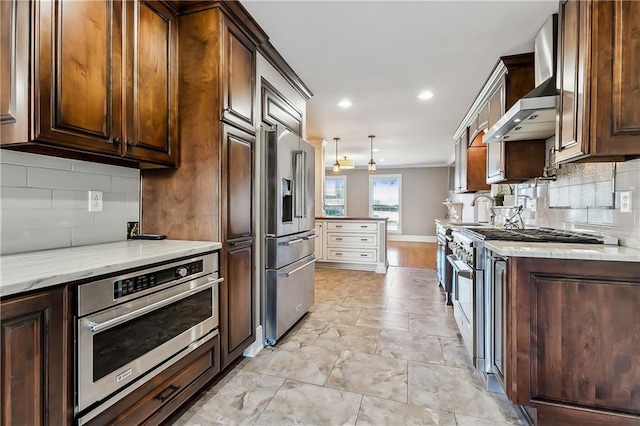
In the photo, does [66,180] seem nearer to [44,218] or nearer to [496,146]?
[44,218]

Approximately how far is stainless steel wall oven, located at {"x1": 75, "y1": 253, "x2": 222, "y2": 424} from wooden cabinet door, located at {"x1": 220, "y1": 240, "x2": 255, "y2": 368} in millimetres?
178

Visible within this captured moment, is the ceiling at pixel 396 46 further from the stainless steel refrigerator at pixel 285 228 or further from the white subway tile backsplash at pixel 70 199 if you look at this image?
the white subway tile backsplash at pixel 70 199

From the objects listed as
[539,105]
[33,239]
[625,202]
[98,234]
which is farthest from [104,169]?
[625,202]

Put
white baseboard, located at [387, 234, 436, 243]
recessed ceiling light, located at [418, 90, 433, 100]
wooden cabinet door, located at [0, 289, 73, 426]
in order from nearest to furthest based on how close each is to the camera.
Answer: wooden cabinet door, located at [0, 289, 73, 426] < recessed ceiling light, located at [418, 90, 433, 100] < white baseboard, located at [387, 234, 436, 243]

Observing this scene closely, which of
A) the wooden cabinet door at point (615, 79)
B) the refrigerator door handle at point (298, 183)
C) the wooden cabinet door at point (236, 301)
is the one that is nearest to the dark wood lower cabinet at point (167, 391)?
the wooden cabinet door at point (236, 301)

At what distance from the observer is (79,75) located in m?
1.41

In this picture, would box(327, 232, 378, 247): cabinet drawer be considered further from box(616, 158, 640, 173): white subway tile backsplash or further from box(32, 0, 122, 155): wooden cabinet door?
box(32, 0, 122, 155): wooden cabinet door

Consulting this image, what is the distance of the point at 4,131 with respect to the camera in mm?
1285

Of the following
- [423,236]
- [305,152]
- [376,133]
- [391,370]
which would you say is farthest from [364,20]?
[423,236]

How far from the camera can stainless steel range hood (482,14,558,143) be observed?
73.0 inches

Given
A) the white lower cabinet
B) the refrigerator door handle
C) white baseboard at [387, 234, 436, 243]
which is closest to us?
the refrigerator door handle

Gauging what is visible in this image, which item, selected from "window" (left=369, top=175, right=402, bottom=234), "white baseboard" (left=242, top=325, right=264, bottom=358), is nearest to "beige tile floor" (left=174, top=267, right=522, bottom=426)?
"white baseboard" (left=242, top=325, right=264, bottom=358)

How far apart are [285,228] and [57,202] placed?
1.48 m

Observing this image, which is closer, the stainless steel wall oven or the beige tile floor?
the stainless steel wall oven
